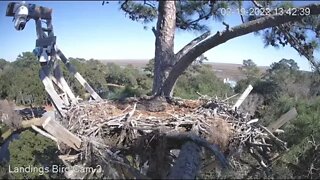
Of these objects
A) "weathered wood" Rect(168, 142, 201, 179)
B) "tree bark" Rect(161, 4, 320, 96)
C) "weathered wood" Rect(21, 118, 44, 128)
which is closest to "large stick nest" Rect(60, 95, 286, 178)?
"weathered wood" Rect(168, 142, 201, 179)

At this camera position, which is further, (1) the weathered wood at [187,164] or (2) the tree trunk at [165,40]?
(2) the tree trunk at [165,40]

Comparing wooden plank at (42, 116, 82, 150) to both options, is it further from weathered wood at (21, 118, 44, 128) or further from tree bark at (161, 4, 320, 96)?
tree bark at (161, 4, 320, 96)

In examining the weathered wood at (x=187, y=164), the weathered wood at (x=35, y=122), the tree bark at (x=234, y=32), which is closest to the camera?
the weathered wood at (x=187, y=164)

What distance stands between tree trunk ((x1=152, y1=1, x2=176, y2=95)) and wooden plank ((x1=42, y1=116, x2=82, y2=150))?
6.12ft

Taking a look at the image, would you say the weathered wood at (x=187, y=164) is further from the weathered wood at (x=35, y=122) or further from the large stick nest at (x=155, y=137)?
the weathered wood at (x=35, y=122)

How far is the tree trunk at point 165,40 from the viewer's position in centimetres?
454

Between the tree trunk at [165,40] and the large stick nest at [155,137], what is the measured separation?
81cm

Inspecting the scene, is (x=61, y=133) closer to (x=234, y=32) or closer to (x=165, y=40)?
(x=234, y=32)

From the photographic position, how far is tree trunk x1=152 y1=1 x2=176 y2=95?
454 centimetres

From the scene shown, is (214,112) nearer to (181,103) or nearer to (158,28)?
(181,103)

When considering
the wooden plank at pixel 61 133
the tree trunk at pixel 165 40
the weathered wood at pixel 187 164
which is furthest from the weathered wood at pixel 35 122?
the tree trunk at pixel 165 40

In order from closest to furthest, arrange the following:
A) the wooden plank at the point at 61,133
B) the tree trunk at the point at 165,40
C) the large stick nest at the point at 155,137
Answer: the wooden plank at the point at 61,133 → the large stick nest at the point at 155,137 → the tree trunk at the point at 165,40

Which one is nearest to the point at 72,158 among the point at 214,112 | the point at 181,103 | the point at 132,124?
the point at 132,124

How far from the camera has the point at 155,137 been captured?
300 cm
